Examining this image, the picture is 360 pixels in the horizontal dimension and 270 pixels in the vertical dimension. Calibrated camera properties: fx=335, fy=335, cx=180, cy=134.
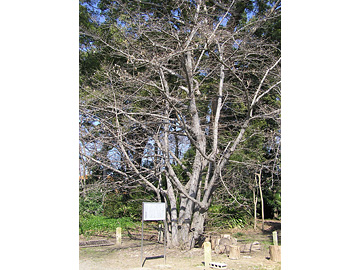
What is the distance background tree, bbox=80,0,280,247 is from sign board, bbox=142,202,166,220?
2.51 feet

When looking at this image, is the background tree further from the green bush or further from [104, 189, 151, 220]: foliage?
the green bush

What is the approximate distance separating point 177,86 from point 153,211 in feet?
12.2

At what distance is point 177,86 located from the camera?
327 inches

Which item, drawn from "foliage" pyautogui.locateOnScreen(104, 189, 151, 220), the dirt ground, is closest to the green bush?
"foliage" pyautogui.locateOnScreen(104, 189, 151, 220)

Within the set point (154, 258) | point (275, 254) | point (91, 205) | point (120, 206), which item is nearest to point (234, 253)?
point (275, 254)

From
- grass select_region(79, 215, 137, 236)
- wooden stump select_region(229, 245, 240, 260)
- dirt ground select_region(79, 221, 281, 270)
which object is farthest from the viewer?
grass select_region(79, 215, 137, 236)

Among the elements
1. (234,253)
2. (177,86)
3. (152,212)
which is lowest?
(234,253)

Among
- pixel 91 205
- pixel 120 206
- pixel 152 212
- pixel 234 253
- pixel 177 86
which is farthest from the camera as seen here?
pixel 91 205

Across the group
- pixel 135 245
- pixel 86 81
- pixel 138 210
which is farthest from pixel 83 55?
pixel 135 245

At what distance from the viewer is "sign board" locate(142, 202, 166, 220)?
18.0ft

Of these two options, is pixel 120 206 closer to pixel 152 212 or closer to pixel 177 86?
pixel 177 86

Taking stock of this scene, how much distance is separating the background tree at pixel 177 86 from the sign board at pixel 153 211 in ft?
2.51
